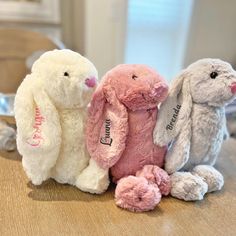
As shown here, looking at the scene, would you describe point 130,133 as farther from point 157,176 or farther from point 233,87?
point 233,87

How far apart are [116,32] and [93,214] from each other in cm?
126

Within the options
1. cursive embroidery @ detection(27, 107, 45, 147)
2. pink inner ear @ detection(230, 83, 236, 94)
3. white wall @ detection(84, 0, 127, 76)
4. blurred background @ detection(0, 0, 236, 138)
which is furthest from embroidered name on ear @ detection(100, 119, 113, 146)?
white wall @ detection(84, 0, 127, 76)

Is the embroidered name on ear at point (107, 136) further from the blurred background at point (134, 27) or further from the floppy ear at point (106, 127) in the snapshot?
the blurred background at point (134, 27)

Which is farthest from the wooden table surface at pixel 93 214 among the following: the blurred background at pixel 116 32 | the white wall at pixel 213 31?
the white wall at pixel 213 31

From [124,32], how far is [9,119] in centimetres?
104

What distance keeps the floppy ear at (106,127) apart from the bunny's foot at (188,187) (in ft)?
0.40

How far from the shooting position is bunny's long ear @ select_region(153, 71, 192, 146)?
1.83 ft

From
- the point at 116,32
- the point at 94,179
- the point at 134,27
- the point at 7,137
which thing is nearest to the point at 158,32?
the point at 134,27

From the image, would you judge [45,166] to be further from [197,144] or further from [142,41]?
[142,41]

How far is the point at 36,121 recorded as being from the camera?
53 centimetres

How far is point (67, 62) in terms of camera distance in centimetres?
54

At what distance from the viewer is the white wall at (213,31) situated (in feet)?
5.84

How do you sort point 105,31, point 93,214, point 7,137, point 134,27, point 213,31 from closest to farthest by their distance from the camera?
point 93,214
point 7,137
point 105,31
point 134,27
point 213,31

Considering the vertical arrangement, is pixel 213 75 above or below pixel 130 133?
above
